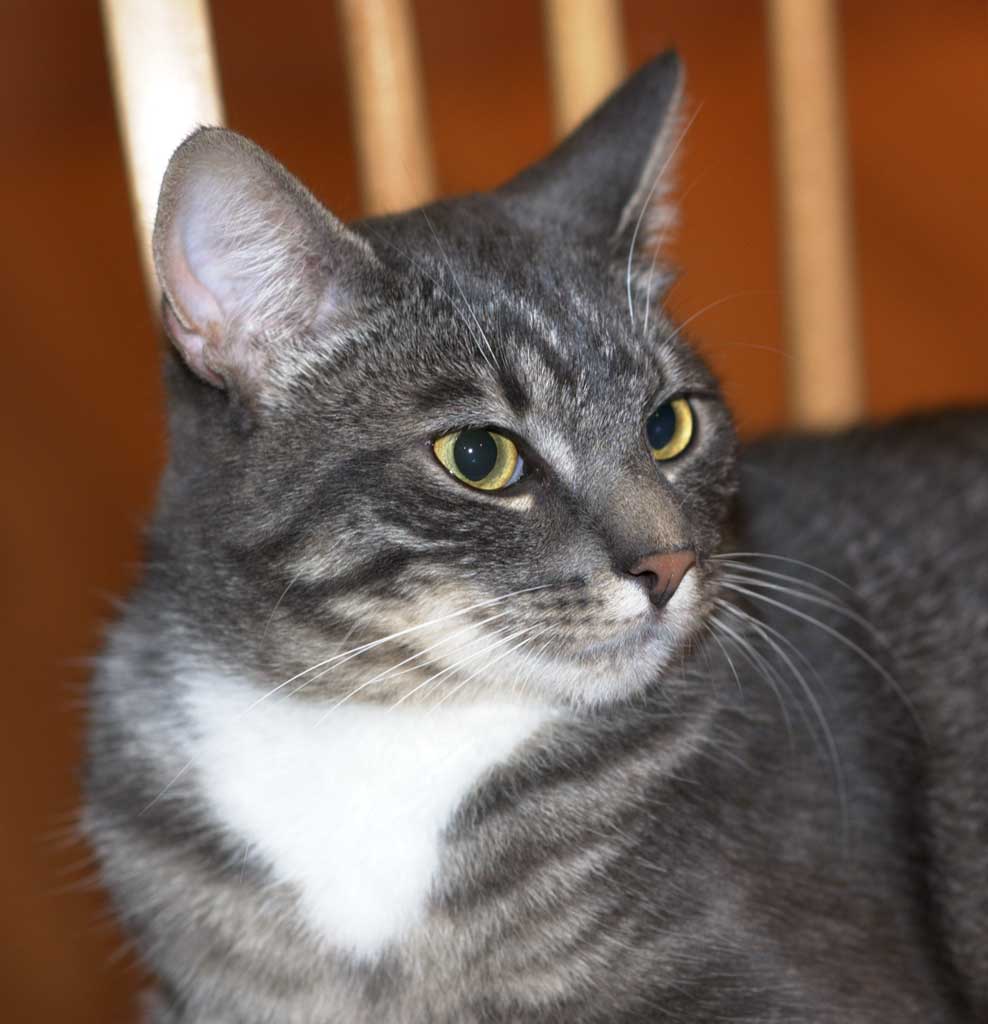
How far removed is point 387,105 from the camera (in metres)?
1.52

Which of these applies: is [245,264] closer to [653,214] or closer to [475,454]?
[475,454]

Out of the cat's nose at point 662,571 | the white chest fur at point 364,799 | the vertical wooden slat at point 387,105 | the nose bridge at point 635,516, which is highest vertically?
the vertical wooden slat at point 387,105

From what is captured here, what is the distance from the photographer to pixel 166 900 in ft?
3.89

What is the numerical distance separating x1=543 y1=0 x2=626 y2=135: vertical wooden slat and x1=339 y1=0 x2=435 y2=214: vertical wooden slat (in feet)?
0.53

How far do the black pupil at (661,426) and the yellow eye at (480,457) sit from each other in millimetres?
149

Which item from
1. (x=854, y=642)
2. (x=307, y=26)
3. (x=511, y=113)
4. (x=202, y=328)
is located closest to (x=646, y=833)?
(x=854, y=642)

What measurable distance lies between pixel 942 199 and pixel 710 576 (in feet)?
4.54

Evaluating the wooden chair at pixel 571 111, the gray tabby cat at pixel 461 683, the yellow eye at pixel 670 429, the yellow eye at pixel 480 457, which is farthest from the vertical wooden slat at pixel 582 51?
the yellow eye at pixel 480 457

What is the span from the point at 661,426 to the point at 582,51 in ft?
1.90

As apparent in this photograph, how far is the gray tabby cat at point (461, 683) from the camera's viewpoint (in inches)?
41.9

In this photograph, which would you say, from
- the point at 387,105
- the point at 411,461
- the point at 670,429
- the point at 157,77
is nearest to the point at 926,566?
the point at 670,429

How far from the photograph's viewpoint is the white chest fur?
111 centimetres

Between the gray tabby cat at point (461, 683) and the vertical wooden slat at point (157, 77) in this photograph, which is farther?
the vertical wooden slat at point (157, 77)

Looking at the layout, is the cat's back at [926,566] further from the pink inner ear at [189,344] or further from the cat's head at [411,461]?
the pink inner ear at [189,344]
